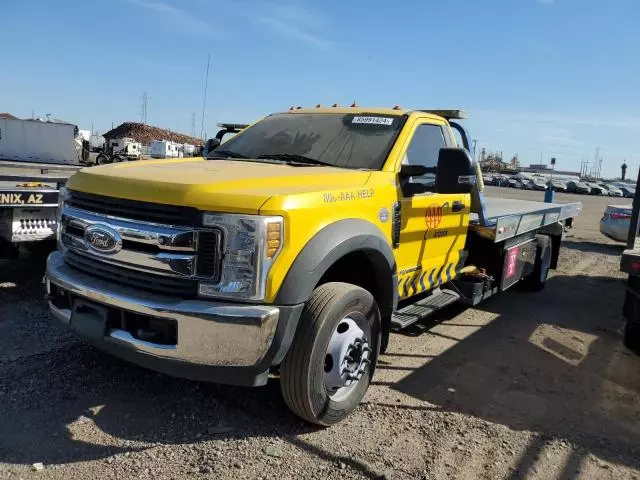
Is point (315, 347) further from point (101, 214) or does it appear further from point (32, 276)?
point (32, 276)

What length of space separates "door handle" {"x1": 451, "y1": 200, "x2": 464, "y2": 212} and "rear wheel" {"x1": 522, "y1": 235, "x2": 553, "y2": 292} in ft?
9.76

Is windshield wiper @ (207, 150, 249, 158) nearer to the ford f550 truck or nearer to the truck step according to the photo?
the ford f550 truck

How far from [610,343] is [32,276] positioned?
6.31 m

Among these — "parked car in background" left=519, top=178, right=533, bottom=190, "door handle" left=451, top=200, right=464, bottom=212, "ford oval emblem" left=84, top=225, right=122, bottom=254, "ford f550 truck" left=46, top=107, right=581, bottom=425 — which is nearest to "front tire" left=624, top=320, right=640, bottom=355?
"door handle" left=451, top=200, right=464, bottom=212

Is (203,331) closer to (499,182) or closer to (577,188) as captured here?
(577,188)

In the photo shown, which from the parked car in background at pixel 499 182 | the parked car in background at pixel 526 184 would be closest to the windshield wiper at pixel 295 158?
the parked car in background at pixel 526 184

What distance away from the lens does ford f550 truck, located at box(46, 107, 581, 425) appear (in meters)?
2.84

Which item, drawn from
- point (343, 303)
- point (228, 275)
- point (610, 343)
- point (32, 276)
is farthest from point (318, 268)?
point (32, 276)

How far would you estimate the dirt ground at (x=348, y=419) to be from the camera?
9.79 ft

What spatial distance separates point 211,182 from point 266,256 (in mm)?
539

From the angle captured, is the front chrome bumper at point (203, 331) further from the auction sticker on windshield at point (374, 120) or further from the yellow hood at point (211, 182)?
the auction sticker on windshield at point (374, 120)

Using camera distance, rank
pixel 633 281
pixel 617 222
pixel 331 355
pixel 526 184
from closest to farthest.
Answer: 1. pixel 331 355
2. pixel 633 281
3. pixel 617 222
4. pixel 526 184

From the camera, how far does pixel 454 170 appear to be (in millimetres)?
3777

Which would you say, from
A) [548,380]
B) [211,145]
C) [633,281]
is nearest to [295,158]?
[211,145]
